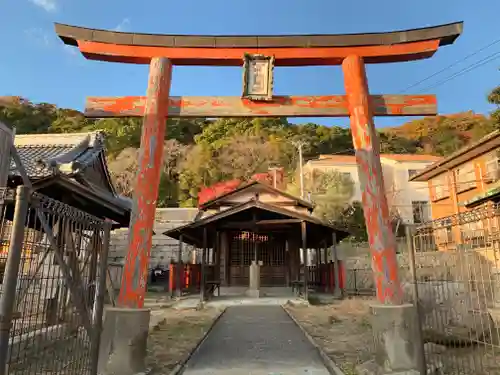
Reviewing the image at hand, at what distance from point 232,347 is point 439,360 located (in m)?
3.93

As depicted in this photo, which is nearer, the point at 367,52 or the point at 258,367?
the point at 258,367

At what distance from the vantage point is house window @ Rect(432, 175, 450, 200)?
23562 mm

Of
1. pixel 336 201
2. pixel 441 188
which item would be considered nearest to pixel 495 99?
pixel 441 188

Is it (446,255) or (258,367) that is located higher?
(446,255)

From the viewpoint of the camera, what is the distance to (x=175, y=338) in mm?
8500

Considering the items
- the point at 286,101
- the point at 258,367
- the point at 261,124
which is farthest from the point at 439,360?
the point at 261,124

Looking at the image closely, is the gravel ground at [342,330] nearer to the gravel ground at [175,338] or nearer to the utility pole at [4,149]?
the gravel ground at [175,338]

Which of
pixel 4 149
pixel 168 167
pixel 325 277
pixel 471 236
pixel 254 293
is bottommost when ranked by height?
pixel 254 293

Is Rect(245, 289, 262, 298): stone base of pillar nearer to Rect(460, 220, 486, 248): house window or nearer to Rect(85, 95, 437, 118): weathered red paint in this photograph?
Rect(460, 220, 486, 248): house window

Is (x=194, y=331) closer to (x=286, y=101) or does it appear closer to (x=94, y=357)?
(x=94, y=357)

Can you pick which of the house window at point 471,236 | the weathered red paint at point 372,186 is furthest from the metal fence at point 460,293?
the weathered red paint at point 372,186

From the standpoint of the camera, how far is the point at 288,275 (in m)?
20.9

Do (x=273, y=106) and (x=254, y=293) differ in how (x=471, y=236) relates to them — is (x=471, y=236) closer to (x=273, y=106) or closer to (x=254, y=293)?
(x=273, y=106)

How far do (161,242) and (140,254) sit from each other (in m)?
24.1
